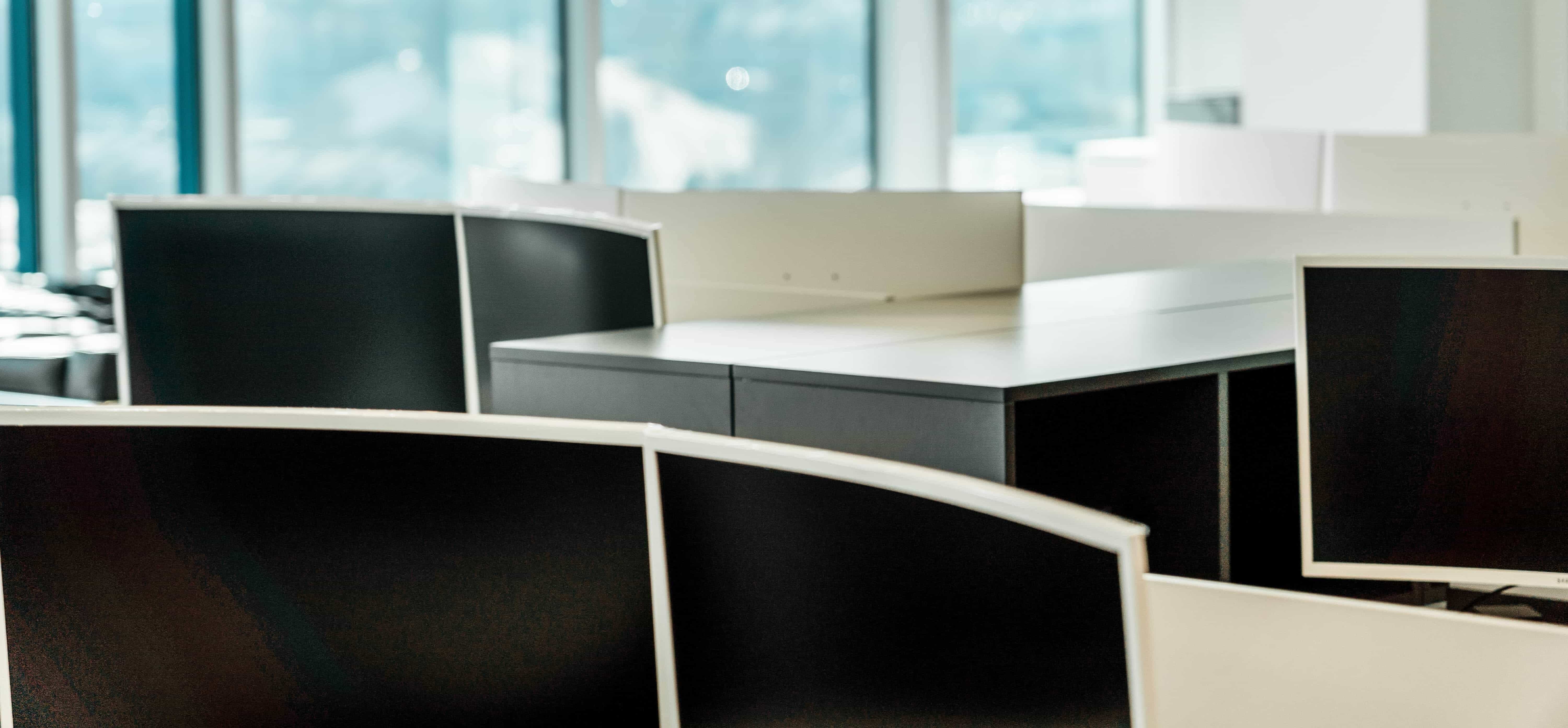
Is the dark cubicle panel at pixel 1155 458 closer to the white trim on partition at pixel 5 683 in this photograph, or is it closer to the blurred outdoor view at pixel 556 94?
the white trim on partition at pixel 5 683

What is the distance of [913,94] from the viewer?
Result: 706 cm

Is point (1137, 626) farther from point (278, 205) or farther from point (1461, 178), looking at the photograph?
point (1461, 178)

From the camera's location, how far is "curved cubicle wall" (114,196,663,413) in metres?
1.73

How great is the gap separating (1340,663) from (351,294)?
1.43m

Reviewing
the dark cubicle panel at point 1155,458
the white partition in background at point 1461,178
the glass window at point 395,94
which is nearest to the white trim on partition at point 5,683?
the dark cubicle panel at point 1155,458

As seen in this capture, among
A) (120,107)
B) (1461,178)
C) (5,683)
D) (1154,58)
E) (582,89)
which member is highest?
(1154,58)

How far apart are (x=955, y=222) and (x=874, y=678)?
1.74 metres

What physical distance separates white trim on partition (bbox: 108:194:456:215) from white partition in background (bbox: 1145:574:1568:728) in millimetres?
1325

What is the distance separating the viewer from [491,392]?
189cm

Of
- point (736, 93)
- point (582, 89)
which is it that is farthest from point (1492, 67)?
point (582, 89)

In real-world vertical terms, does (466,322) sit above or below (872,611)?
above

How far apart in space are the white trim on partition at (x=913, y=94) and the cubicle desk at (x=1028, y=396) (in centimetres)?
537

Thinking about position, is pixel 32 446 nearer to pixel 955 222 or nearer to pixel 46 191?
pixel 955 222

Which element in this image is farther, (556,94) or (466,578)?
(556,94)
